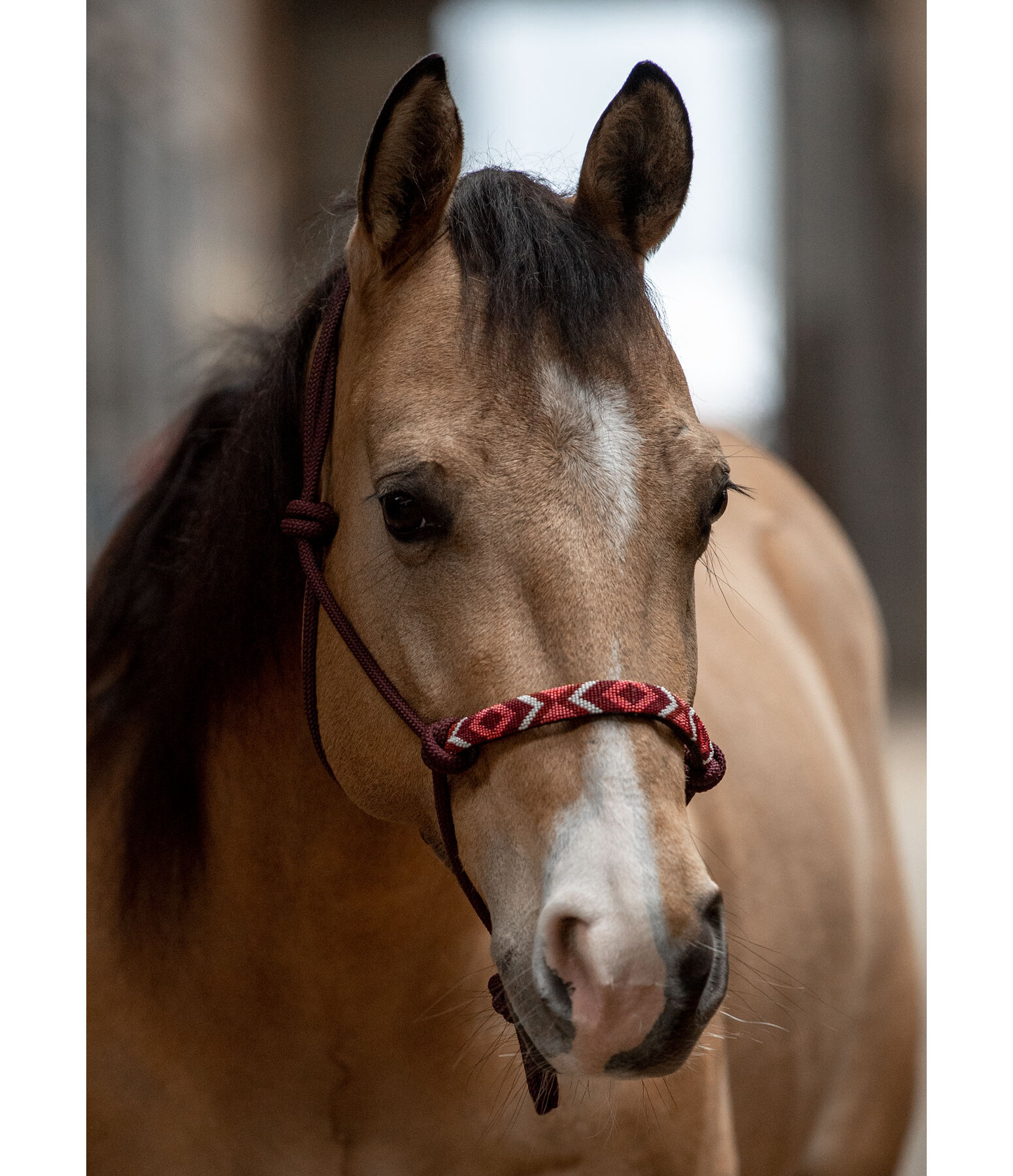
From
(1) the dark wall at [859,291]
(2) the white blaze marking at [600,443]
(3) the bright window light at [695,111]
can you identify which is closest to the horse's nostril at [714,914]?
(2) the white blaze marking at [600,443]

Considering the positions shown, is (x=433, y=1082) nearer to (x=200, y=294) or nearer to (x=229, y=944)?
(x=229, y=944)

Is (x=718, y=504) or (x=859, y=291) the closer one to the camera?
(x=718, y=504)

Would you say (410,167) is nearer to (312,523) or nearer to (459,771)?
(312,523)

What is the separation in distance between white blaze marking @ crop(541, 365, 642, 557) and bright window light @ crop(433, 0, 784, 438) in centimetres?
47

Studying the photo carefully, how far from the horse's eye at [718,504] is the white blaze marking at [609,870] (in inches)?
7.5

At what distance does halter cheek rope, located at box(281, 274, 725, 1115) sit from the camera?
604 mm

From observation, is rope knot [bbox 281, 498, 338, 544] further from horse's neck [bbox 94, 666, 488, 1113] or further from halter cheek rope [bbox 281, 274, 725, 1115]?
horse's neck [bbox 94, 666, 488, 1113]

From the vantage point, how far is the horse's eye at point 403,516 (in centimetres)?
66

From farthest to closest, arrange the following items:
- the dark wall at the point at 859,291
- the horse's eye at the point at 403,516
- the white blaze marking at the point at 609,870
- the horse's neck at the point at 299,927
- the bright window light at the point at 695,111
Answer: the dark wall at the point at 859,291 < the bright window light at the point at 695,111 < the horse's neck at the point at 299,927 < the horse's eye at the point at 403,516 < the white blaze marking at the point at 609,870

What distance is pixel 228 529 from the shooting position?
845 millimetres

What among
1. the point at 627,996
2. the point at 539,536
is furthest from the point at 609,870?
the point at 539,536

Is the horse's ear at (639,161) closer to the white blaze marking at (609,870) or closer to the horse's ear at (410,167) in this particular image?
the horse's ear at (410,167)

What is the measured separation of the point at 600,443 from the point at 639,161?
0.80 ft
